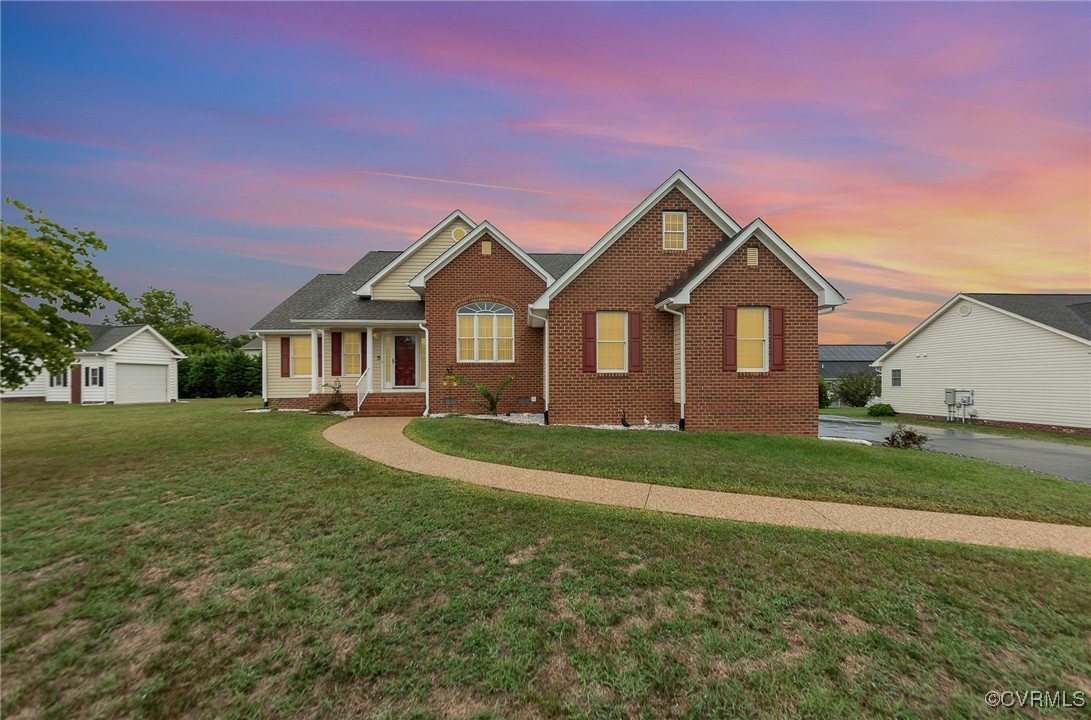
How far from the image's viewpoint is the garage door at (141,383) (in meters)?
26.6

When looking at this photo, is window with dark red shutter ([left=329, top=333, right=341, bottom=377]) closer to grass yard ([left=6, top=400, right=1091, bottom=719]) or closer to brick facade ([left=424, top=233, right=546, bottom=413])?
brick facade ([left=424, top=233, right=546, bottom=413])

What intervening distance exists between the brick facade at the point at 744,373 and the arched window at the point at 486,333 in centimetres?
656

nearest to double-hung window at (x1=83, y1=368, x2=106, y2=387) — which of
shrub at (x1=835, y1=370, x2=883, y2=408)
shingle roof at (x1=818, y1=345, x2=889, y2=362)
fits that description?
shrub at (x1=835, y1=370, x2=883, y2=408)

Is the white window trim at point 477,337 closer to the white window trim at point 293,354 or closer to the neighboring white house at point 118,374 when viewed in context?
the white window trim at point 293,354

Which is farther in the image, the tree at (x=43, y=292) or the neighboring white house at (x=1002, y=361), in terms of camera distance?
the neighboring white house at (x=1002, y=361)

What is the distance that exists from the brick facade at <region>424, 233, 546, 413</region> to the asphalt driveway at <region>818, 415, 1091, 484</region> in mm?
10839

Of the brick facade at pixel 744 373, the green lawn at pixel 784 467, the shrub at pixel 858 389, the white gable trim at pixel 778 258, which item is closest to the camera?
the green lawn at pixel 784 467

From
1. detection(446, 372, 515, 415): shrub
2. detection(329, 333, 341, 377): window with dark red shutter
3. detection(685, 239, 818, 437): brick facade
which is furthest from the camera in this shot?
detection(329, 333, 341, 377): window with dark red shutter

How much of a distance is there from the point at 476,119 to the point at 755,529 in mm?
14889

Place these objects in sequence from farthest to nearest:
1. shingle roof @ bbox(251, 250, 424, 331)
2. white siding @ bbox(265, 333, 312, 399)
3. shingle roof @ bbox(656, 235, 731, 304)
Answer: white siding @ bbox(265, 333, 312, 399)
shingle roof @ bbox(251, 250, 424, 331)
shingle roof @ bbox(656, 235, 731, 304)

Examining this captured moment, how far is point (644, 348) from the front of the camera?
42.9 feet

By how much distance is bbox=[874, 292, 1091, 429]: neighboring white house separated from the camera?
58.3 feet

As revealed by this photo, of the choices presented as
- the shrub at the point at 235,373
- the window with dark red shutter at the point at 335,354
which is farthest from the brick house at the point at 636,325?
the shrub at the point at 235,373

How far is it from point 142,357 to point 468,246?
26920mm
